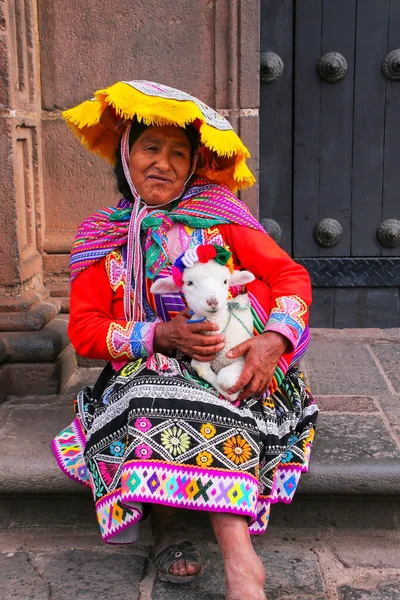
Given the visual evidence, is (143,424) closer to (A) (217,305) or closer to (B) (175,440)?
(B) (175,440)

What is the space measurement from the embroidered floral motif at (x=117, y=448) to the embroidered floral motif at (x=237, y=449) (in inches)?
12.0

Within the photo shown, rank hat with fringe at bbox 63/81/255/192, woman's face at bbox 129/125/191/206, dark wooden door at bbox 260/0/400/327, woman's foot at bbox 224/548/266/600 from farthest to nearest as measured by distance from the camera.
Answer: dark wooden door at bbox 260/0/400/327 < woman's face at bbox 129/125/191/206 < hat with fringe at bbox 63/81/255/192 < woman's foot at bbox 224/548/266/600

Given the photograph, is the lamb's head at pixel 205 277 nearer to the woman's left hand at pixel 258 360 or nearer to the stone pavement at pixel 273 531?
the woman's left hand at pixel 258 360

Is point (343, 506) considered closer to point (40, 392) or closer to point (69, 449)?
point (69, 449)

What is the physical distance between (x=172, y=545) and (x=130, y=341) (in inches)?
23.4

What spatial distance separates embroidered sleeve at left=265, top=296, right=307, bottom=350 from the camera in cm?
215

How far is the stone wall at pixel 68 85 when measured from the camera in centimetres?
294

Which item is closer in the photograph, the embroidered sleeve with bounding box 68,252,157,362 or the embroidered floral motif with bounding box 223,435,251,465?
the embroidered floral motif with bounding box 223,435,251,465

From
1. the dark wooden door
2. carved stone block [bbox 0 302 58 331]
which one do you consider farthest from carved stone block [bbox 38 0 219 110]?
carved stone block [bbox 0 302 58 331]

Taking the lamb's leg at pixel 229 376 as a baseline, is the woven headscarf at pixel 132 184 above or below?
above

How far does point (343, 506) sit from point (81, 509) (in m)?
0.84

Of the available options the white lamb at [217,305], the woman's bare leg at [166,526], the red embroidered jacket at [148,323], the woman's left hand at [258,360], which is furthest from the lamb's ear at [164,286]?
the woman's bare leg at [166,526]

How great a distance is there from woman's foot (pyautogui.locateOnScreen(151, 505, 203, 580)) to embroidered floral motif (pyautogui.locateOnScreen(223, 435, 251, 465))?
0.34 m

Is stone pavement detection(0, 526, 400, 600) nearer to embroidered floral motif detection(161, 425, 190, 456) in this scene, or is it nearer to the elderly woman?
the elderly woman
